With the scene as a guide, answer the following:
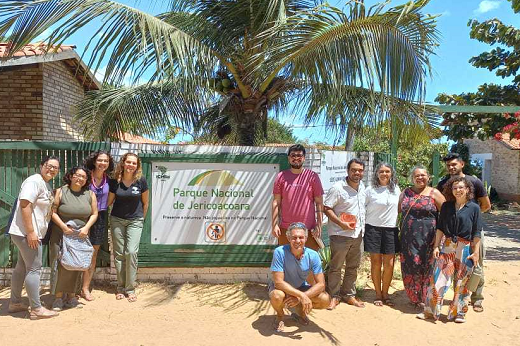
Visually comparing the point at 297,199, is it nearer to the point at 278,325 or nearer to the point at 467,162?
the point at 278,325

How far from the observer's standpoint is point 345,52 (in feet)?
15.9

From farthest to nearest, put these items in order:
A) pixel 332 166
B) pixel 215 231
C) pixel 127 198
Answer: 1. pixel 332 166
2. pixel 215 231
3. pixel 127 198

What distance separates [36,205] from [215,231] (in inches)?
81.0

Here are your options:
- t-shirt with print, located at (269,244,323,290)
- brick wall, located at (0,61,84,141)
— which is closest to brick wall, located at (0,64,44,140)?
brick wall, located at (0,61,84,141)

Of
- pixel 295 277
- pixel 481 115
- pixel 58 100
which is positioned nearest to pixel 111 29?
pixel 295 277

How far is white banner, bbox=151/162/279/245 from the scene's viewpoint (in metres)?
5.46

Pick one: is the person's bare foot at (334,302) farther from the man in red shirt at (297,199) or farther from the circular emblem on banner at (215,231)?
the circular emblem on banner at (215,231)

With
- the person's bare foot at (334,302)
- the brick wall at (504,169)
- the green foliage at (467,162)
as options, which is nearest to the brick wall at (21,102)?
the person's bare foot at (334,302)

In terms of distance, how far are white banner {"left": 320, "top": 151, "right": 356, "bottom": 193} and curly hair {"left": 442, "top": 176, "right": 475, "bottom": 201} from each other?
61.7 inches

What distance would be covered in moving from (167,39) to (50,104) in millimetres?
4926

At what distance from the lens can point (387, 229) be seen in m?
4.93

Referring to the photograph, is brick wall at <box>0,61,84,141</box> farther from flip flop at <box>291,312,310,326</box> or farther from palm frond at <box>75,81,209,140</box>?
flip flop at <box>291,312,310,326</box>

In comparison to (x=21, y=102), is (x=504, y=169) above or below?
below

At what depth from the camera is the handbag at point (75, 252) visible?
4504 mm
